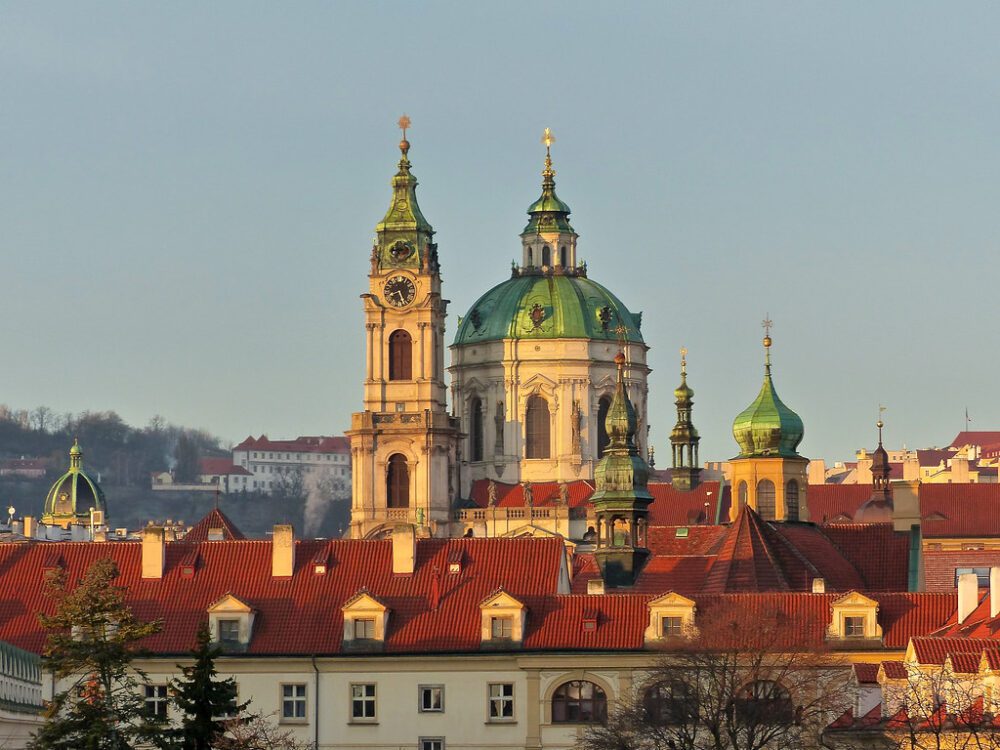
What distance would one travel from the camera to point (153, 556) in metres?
103

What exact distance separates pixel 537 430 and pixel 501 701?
92824 millimetres

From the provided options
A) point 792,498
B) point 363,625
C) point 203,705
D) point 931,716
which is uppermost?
point 792,498

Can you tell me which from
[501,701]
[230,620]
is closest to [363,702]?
[501,701]

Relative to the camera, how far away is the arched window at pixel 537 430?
18925 cm

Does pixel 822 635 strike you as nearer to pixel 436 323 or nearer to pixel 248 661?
pixel 248 661

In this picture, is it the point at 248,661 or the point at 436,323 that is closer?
the point at 248,661

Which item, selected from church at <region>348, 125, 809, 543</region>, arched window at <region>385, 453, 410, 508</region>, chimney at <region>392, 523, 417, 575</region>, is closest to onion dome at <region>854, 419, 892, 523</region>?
church at <region>348, 125, 809, 543</region>

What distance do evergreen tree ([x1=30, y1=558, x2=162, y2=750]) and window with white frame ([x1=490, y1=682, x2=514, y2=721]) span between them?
12750 mm

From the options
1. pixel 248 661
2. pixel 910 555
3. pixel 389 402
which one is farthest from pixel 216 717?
pixel 389 402

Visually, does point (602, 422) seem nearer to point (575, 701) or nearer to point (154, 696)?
point (575, 701)

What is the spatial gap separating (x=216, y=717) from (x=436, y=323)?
10060cm

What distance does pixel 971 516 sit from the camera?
182 metres

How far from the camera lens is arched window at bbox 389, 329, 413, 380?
18338 centimetres

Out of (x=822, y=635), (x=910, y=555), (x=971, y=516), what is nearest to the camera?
(x=822, y=635)
